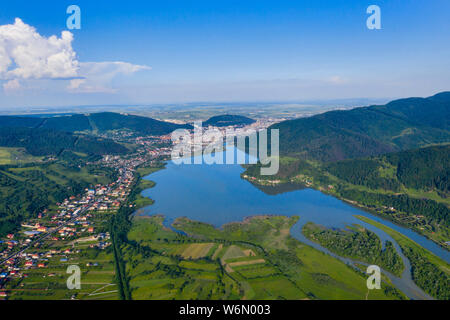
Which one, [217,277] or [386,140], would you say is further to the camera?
[386,140]

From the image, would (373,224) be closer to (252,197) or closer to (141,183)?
(252,197)

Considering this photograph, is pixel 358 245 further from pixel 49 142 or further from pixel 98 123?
pixel 98 123

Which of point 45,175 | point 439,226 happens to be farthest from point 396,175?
point 45,175

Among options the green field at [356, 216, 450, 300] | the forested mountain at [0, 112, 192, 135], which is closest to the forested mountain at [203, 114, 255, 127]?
the forested mountain at [0, 112, 192, 135]

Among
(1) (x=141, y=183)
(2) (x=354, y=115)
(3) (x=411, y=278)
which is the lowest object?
(3) (x=411, y=278)

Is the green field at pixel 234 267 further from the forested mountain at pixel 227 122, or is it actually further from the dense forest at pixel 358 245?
the forested mountain at pixel 227 122

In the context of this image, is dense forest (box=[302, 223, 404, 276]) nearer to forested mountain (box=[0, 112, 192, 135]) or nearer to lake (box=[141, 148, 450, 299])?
lake (box=[141, 148, 450, 299])
